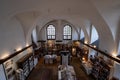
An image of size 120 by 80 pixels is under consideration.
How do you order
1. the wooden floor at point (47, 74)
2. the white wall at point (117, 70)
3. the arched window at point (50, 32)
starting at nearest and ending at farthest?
1. the white wall at point (117, 70)
2. the wooden floor at point (47, 74)
3. the arched window at point (50, 32)

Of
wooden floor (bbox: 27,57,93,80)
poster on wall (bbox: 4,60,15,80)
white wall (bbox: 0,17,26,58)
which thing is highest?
white wall (bbox: 0,17,26,58)

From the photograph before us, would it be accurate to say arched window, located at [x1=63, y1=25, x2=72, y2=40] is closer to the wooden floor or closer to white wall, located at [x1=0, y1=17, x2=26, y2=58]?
the wooden floor

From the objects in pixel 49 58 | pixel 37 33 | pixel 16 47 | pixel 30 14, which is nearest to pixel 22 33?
pixel 16 47

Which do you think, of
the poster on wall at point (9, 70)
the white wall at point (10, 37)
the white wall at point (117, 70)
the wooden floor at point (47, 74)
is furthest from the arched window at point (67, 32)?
the white wall at point (117, 70)

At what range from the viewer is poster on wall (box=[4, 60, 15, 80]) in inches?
281

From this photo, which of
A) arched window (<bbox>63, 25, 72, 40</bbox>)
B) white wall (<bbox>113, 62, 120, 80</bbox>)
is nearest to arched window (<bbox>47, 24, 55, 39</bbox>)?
arched window (<bbox>63, 25, 72, 40</bbox>)

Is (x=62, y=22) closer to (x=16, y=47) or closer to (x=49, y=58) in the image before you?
(x=49, y=58)

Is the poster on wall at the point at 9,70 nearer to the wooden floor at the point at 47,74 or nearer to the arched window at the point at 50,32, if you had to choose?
the wooden floor at the point at 47,74

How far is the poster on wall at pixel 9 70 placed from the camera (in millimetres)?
7133

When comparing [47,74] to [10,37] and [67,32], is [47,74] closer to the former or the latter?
[10,37]

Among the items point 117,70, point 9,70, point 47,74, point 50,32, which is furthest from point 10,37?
point 50,32

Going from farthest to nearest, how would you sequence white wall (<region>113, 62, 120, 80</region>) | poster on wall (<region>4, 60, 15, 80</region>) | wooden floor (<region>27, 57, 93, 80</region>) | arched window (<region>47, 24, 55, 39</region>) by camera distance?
1. arched window (<region>47, 24, 55, 39</region>)
2. wooden floor (<region>27, 57, 93, 80</region>)
3. poster on wall (<region>4, 60, 15, 80</region>)
4. white wall (<region>113, 62, 120, 80</region>)

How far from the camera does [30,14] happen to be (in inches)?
340

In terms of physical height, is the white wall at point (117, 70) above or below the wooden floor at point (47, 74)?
above
